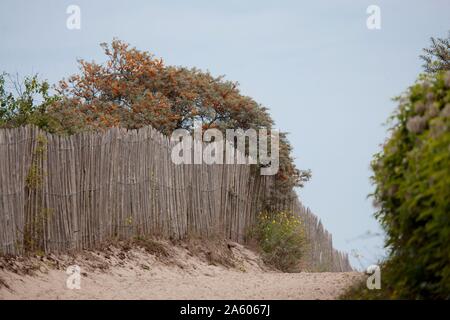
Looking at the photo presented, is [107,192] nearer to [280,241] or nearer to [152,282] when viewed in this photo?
[152,282]

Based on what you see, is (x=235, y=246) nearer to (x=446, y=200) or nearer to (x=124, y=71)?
(x=124, y=71)

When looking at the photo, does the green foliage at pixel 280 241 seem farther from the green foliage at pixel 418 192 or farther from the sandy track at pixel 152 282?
the green foliage at pixel 418 192

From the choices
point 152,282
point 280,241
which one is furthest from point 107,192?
point 280,241

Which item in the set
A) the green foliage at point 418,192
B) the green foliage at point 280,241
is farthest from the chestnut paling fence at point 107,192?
the green foliage at point 418,192

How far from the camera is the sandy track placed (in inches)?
374

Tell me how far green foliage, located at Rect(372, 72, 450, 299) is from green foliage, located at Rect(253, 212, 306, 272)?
29.3 feet

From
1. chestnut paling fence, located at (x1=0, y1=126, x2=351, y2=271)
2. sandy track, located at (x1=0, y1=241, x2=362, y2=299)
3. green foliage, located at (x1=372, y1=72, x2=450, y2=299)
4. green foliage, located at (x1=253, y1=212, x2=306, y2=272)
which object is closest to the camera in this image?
green foliage, located at (x1=372, y1=72, x2=450, y2=299)

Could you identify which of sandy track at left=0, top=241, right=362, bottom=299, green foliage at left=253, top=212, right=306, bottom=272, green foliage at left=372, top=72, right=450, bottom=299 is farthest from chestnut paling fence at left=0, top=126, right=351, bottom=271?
green foliage at left=372, top=72, right=450, bottom=299

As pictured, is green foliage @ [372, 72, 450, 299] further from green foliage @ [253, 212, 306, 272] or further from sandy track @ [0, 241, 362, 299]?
green foliage @ [253, 212, 306, 272]

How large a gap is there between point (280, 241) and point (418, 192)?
1039 cm

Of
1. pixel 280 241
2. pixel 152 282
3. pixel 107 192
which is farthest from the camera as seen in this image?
pixel 280 241

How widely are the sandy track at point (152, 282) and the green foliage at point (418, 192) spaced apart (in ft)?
4.98

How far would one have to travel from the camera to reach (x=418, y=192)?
710 cm
